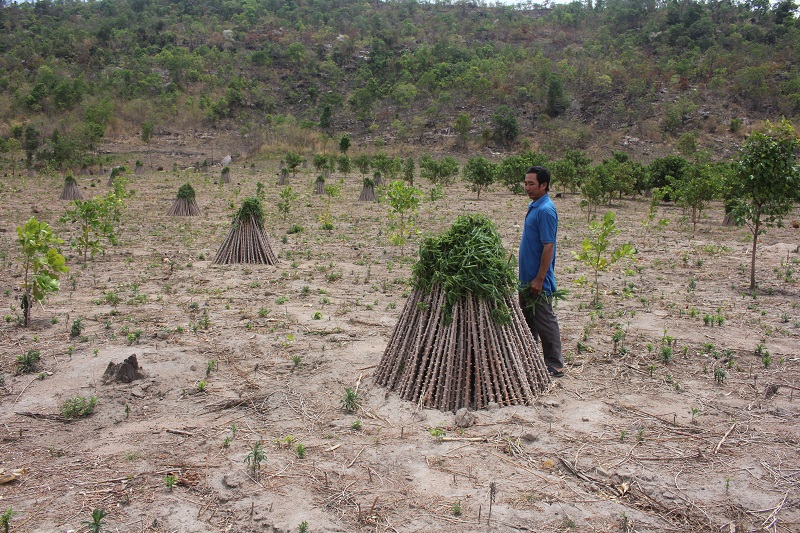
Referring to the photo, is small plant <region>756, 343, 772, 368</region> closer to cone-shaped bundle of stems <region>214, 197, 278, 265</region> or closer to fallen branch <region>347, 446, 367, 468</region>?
fallen branch <region>347, 446, 367, 468</region>

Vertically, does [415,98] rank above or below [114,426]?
above

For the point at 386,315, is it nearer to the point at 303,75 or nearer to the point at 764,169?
the point at 764,169

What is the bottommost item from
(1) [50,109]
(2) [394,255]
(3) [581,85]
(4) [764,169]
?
(2) [394,255]

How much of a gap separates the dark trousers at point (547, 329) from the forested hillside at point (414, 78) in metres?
27.5

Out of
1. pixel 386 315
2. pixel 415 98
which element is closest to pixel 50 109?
pixel 415 98

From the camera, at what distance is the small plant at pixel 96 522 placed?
9.85ft

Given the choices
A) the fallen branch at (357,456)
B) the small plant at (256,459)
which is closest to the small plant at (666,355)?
the fallen branch at (357,456)

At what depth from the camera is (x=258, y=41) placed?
6412 cm

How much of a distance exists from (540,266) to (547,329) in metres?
0.55

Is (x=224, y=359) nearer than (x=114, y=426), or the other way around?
(x=114, y=426)

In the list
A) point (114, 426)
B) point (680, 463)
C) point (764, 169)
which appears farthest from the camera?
point (764, 169)

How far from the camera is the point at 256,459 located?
12.1 ft

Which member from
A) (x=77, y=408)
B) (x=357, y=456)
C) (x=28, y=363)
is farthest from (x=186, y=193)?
(x=357, y=456)

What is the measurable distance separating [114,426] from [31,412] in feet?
2.38
